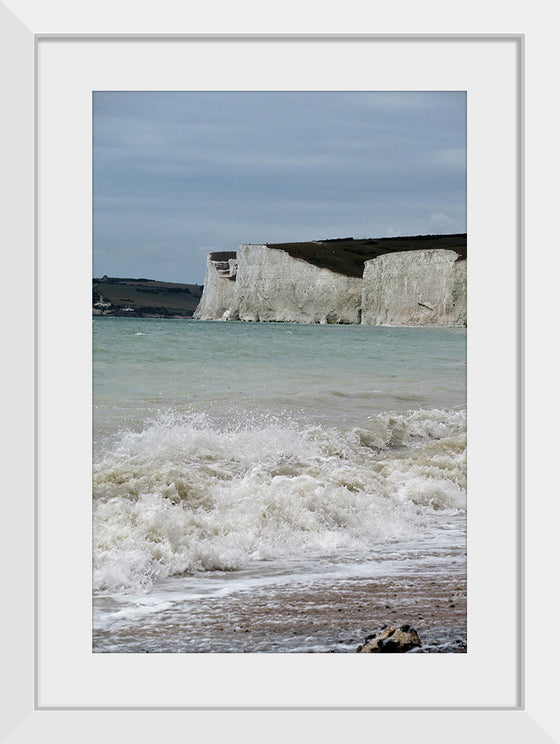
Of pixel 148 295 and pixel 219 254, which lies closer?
pixel 148 295

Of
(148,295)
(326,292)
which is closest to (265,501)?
(148,295)

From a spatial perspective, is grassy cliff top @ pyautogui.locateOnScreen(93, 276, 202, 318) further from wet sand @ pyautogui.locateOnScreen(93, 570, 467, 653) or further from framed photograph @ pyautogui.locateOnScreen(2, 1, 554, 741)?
wet sand @ pyautogui.locateOnScreen(93, 570, 467, 653)

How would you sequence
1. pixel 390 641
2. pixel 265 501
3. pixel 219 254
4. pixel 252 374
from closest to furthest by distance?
pixel 390 641
pixel 265 501
pixel 219 254
pixel 252 374

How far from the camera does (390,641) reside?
7.82 feet

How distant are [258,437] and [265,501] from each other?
3.10 feet

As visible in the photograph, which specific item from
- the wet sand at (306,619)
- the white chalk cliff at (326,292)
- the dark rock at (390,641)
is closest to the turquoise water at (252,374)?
the wet sand at (306,619)

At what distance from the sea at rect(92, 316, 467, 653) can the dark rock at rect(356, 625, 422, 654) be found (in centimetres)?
3

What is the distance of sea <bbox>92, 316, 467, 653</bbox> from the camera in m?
2.42

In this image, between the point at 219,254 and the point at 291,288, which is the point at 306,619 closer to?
the point at 219,254

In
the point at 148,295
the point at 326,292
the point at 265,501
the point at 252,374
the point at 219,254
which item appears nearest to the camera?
the point at 265,501
